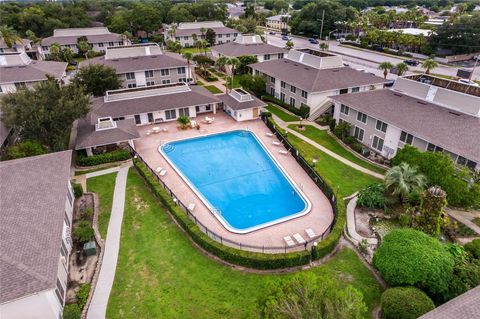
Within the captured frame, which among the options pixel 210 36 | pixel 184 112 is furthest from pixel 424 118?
pixel 210 36

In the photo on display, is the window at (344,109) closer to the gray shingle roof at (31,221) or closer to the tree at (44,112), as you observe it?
the tree at (44,112)

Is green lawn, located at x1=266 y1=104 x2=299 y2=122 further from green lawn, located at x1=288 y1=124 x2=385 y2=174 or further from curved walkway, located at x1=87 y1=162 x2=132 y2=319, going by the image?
curved walkway, located at x1=87 y1=162 x2=132 y2=319

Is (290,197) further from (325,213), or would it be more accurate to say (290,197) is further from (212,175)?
(212,175)

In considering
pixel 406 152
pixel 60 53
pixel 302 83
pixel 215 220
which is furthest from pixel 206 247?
pixel 60 53

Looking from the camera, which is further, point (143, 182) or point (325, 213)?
point (143, 182)

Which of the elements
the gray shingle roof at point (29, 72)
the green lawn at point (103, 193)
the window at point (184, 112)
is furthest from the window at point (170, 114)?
the gray shingle roof at point (29, 72)

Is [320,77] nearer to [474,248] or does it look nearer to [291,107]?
[291,107]
